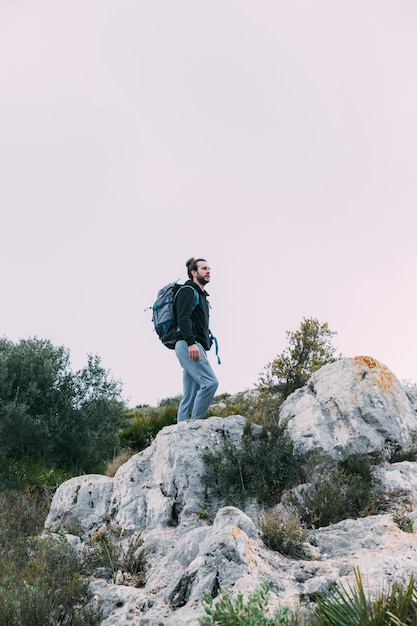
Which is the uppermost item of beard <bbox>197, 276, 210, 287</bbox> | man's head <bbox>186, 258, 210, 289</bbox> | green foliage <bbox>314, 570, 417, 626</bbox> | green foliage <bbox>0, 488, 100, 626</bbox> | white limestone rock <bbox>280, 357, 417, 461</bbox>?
man's head <bbox>186, 258, 210, 289</bbox>

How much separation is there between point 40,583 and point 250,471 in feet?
10.6

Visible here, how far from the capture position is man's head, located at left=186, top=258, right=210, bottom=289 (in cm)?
934

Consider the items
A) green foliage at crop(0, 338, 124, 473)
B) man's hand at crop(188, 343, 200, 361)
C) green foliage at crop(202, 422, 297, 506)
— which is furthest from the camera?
green foliage at crop(0, 338, 124, 473)

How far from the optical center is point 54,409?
1379cm

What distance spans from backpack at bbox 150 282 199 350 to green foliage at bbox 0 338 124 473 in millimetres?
4922

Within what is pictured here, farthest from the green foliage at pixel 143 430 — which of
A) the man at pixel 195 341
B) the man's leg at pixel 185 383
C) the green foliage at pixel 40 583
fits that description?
the green foliage at pixel 40 583

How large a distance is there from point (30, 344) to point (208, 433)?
747 cm

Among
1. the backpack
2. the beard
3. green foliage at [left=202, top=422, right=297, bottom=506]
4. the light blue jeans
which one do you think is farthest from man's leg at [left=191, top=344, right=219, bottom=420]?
the beard

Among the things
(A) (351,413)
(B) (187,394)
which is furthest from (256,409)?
(A) (351,413)

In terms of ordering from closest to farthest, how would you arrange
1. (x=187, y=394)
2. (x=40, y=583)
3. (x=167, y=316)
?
(x=40, y=583)
(x=167, y=316)
(x=187, y=394)

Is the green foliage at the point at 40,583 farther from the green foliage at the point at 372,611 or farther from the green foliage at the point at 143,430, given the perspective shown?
the green foliage at the point at 143,430

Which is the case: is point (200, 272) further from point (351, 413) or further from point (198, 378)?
point (351, 413)

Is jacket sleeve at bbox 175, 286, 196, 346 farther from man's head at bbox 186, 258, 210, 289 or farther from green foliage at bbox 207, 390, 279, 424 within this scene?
green foliage at bbox 207, 390, 279, 424

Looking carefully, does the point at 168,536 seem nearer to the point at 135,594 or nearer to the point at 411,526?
the point at 135,594
